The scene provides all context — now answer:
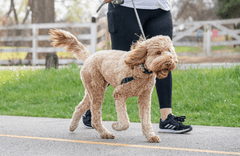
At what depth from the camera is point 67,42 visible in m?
3.81

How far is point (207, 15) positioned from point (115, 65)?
1140 inches

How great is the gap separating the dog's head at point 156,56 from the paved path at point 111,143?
837mm

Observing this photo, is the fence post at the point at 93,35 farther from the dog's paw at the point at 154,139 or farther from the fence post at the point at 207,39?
the dog's paw at the point at 154,139

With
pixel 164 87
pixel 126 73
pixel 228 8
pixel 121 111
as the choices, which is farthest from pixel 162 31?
pixel 228 8

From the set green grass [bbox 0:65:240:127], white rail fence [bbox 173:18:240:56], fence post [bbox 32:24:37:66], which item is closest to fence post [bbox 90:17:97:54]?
fence post [bbox 32:24:37:66]

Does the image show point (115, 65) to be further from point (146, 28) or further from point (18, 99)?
point (18, 99)

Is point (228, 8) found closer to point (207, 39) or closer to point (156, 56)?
A: point (207, 39)

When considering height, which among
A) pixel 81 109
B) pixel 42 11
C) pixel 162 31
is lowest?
pixel 81 109

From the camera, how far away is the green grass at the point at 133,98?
5039 millimetres

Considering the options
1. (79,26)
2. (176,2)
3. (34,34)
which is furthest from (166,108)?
(176,2)

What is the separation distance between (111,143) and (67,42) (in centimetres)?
139

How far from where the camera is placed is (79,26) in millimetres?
12945

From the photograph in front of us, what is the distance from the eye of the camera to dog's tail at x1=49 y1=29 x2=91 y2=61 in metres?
3.76

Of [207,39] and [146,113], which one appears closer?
[146,113]
